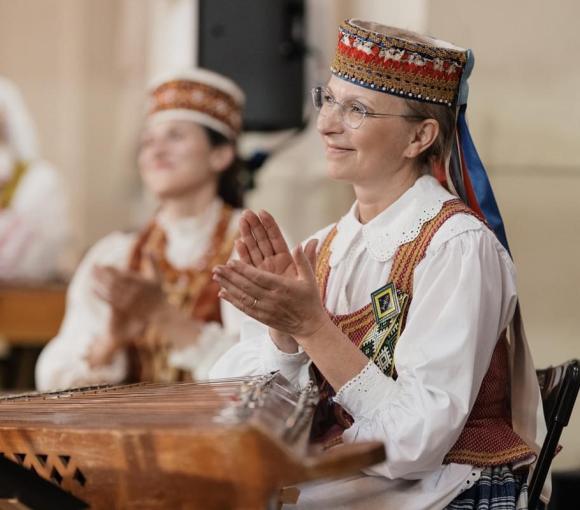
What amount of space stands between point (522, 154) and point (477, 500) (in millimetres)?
1495

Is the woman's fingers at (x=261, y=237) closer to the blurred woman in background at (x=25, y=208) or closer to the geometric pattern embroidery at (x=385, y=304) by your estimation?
the geometric pattern embroidery at (x=385, y=304)

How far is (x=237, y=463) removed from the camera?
1633mm

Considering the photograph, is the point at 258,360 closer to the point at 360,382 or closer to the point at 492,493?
the point at 360,382

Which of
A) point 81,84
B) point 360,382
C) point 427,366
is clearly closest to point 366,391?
point 360,382

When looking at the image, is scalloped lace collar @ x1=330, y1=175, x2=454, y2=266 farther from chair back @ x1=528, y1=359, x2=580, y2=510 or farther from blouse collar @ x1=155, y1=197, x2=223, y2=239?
blouse collar @ x1=155, y1=197, x2=223, y2=239

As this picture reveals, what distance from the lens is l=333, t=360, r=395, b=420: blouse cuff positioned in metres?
2.11

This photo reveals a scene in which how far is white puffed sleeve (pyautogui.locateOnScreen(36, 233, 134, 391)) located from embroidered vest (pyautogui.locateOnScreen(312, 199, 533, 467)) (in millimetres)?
1730

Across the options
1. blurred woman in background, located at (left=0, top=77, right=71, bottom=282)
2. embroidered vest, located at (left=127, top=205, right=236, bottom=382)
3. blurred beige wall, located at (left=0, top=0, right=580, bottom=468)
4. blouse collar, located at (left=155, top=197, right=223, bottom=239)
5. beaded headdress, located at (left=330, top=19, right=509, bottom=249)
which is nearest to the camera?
beaded headdress, located at (left=330, top=19, right=509, bottom=249)

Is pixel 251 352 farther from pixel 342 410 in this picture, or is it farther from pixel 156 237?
pixel 156 237

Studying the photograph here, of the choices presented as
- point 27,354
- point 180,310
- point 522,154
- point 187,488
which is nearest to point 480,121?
point 522,154

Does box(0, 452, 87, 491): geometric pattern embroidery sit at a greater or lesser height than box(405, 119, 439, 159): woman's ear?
lesser

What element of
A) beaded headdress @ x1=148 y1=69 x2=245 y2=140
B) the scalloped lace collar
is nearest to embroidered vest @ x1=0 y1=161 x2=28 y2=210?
beaded headdress @ x1=148 y1=69 x2=245 y2=140

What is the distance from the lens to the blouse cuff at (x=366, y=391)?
2.11m

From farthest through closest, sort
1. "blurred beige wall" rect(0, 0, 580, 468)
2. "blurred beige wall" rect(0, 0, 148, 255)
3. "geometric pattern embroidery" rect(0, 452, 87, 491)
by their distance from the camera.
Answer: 1. "blurred beige wall" rect(0, 0, 148, 255)
2. "blurred beige wall" rect(0, 0, 580, 468)
3. "geometric pattern embroidery" rect(0, 452, 87, 491)
